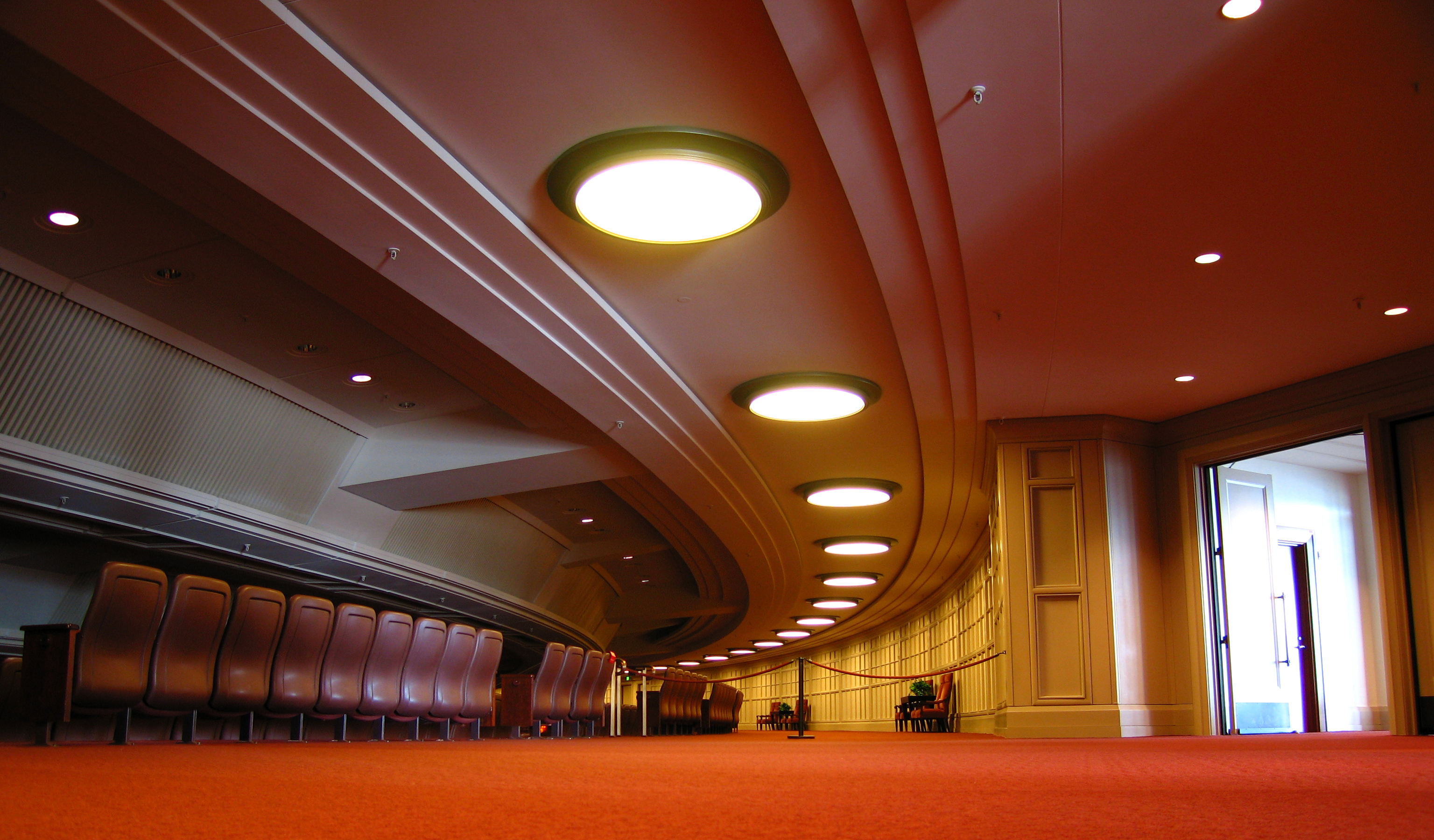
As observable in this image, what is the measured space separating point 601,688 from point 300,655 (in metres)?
7.03

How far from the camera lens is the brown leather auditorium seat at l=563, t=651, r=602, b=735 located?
1304 cm

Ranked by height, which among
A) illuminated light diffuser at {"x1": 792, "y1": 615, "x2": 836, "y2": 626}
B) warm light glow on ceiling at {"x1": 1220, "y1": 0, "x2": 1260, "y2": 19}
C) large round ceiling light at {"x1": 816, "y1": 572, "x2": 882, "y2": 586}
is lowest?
illuminated light diffuser at {"x1": 792, "y1": 615, "x2": 836, "y2": 626}

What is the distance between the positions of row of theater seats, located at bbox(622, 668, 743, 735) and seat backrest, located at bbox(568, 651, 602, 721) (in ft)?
12.4

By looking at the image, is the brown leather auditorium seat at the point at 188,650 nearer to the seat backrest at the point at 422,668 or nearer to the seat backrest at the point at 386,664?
the seat backrest at the point at 386,664

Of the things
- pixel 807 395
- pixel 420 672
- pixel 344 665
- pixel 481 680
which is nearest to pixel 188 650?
pixel 344 665

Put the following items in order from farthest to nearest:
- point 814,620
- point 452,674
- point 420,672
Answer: point 814,620 → point 452,674 → point 420,672

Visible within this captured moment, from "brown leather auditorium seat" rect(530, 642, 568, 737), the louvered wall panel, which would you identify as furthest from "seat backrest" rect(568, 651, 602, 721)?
the louvered wall panel

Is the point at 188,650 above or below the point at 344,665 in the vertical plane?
above

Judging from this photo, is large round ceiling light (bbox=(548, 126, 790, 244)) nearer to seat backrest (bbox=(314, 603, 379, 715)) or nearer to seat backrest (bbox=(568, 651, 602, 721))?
seat backrest (bbox=(314, 603, 379, 715))

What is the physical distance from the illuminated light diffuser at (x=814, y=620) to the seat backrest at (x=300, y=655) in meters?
20.5

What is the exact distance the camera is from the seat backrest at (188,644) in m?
6.46

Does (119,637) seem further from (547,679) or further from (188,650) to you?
(547,679)

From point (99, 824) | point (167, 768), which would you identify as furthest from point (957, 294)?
point (99, 824)

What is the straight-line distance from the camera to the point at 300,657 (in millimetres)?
7836
